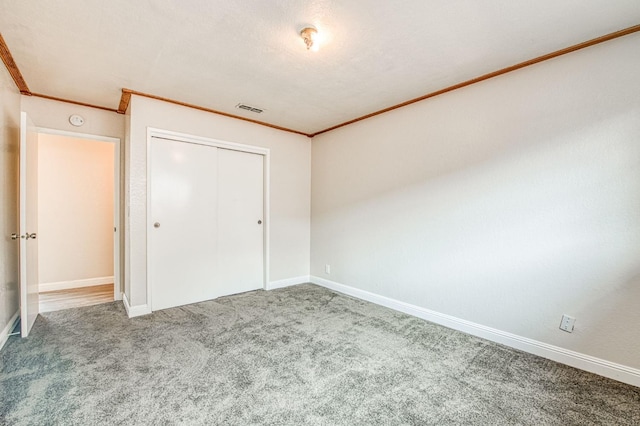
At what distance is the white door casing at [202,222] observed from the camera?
323cm

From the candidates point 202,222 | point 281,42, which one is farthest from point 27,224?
point 281,42

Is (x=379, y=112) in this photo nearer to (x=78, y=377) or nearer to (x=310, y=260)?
(x=310, y=260)

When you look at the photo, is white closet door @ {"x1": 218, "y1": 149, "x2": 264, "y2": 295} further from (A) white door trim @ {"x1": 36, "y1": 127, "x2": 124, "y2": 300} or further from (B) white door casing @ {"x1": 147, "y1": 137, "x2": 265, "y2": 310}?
(A) white door trim @ {"x1": 36, "y1": 127, "x2": 124, "y2": 300}

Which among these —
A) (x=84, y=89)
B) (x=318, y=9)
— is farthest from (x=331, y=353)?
(x=84, y=89)

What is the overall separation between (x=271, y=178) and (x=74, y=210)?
9.91 ft

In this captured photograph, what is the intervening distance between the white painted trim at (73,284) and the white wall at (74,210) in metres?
0.01

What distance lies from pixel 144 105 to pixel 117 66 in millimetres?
639

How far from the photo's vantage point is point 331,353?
229 cm

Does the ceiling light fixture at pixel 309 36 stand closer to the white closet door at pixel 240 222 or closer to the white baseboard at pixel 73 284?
the white closet door at pixel 240 222

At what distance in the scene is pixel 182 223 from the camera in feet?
11.2

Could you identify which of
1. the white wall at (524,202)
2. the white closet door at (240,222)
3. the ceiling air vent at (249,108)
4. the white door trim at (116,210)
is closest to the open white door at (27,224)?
the white door trim at (116,210)

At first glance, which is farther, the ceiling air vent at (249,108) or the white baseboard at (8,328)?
the ceiling air vent at (249,108)

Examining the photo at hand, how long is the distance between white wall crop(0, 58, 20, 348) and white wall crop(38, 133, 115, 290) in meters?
1.41

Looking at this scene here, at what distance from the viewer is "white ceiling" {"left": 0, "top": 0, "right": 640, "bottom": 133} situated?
1.75 meters
